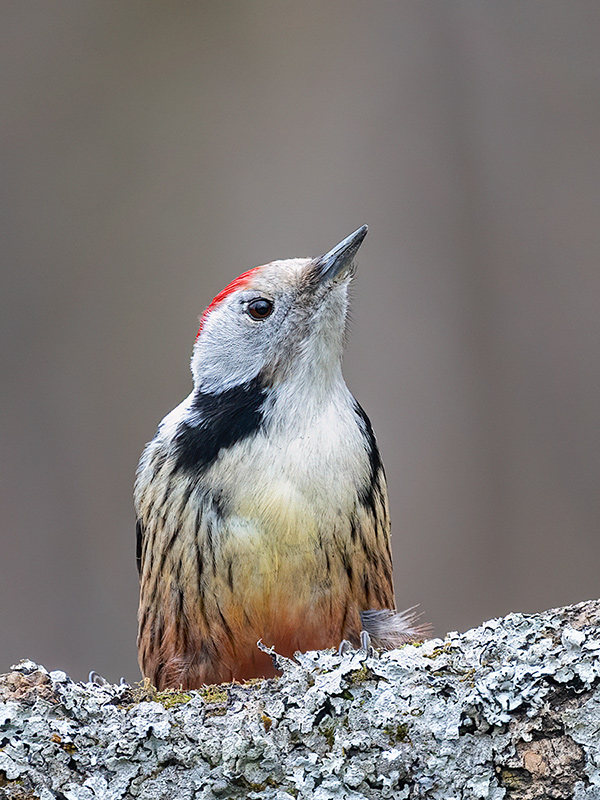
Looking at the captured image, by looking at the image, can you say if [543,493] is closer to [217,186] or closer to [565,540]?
[565,540]

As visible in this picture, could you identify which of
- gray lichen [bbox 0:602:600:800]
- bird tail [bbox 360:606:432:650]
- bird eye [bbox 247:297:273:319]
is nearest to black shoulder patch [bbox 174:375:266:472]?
bird eye [bbox 247:297:273:319]

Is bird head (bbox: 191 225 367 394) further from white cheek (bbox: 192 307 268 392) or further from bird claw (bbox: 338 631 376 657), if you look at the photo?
bird claw (bbox: 338 631 376 657)

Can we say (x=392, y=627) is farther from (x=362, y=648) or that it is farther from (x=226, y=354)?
(x=226, y=354)

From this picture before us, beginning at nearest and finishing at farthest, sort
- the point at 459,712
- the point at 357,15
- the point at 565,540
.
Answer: the point at 459,712 < the point at 565,540 < the point at 357,15

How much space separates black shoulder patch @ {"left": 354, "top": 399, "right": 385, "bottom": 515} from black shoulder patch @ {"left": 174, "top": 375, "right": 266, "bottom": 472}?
9.8 inches

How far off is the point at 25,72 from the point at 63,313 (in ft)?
3.22

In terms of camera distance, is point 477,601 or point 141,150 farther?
point 141,150

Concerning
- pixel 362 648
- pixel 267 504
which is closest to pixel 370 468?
pixel 267 504

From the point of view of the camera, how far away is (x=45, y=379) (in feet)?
13.8

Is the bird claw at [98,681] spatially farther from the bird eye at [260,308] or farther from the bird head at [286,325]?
the bird eye at [260,308]

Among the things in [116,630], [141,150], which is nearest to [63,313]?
[141,150]

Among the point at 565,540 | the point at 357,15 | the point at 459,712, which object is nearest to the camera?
the point at 459,712

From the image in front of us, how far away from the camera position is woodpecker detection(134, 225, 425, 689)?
220 cm

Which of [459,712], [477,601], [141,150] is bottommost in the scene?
[459,712]
